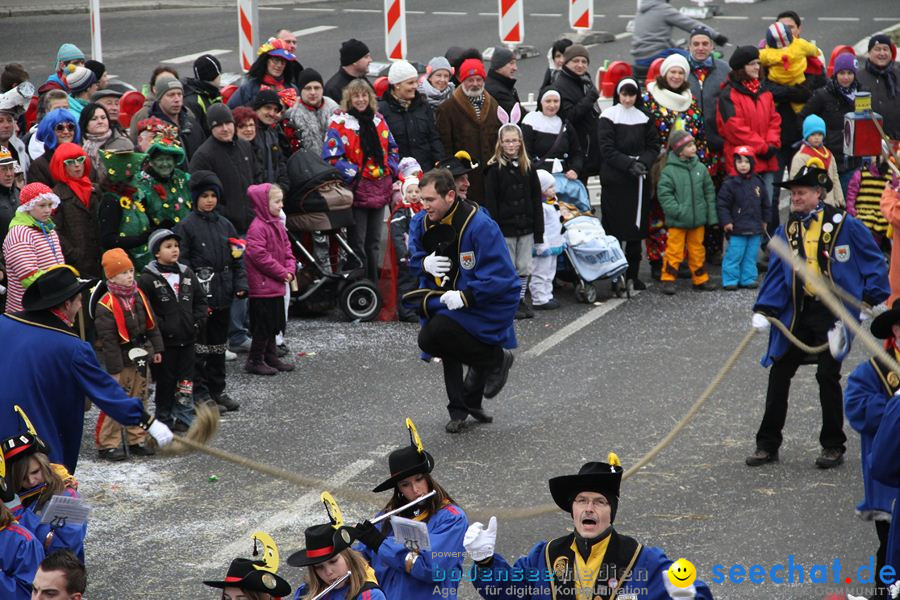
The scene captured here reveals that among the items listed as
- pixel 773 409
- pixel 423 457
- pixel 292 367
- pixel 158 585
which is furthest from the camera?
pixel 292 367

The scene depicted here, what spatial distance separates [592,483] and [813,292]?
3.94 meters

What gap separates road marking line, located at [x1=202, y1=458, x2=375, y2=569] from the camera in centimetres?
855

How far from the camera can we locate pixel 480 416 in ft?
35.6

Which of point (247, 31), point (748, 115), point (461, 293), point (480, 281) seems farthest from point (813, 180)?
point (247, 31)

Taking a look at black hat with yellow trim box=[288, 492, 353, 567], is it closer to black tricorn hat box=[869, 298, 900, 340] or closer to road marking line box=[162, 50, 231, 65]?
black tricorn hat box=[869, 298, 900, 340]

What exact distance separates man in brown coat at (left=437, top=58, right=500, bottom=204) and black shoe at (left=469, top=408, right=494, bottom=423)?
3.94 meters

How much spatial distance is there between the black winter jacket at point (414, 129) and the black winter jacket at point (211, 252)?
3.19 meters

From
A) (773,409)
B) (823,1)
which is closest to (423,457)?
(773,409)

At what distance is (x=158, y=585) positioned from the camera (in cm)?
817

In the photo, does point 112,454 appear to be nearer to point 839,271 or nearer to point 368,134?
point 368,134

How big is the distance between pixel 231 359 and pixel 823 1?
2177cm

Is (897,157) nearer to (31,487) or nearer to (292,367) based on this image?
(292,367)

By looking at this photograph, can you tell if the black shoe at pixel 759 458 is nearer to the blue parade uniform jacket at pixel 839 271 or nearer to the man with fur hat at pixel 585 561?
the blue parade uniform jacket at pixel 839 271

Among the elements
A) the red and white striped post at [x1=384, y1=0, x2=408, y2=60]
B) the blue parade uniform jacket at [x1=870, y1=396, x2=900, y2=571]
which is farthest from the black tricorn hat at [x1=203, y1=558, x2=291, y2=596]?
the red and white striped post at [x1=384, y1=0, x2=408, y2=60]
